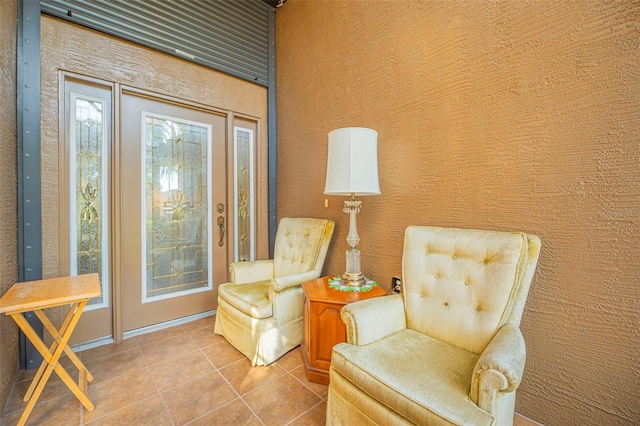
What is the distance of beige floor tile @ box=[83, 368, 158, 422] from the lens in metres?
1.57

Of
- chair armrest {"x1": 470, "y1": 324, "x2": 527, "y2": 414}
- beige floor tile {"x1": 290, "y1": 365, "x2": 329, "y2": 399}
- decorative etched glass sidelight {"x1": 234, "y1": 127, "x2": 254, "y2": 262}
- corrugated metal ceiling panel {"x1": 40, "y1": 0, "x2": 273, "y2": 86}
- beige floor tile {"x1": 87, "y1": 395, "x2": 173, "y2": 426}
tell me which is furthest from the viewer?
decorative etched glass sidelight {"x1": 234, "y1": 127, "x2": 254, "y2": 262}

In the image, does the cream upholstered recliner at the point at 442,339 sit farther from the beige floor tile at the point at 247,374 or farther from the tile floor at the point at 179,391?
the beige floor tile at the point at 247,374

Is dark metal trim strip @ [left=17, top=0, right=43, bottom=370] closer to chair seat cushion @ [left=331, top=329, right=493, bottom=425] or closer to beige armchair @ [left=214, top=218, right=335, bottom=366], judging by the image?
beige armchair @ [left=214, top=218, right=335, bottom=366]

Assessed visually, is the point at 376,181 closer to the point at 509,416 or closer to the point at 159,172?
the point at 509,416

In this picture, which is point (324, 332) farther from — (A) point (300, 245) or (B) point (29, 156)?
(B) point (29, 156)

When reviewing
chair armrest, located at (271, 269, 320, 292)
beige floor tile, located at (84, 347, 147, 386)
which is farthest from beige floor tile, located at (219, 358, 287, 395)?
beige floor tile, located at (84, 347, 147, 386)

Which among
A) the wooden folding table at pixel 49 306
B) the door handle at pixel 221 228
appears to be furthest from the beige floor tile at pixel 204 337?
the door handle at pixel 221 228

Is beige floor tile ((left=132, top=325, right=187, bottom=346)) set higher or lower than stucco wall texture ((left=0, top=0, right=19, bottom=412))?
lower

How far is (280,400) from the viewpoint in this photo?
5.41ft

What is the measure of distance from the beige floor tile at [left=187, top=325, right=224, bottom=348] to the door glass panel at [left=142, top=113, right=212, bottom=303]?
17.9 inches

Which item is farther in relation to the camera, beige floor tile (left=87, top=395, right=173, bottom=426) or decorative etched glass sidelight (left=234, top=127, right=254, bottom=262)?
decorative etched glass sidelight (left=234, top=127, right=254, bottom=262)

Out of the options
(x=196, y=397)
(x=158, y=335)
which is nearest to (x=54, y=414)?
(x=196, y=397)

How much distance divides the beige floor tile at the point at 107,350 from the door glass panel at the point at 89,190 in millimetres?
343

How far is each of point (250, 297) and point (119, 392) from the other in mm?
951
